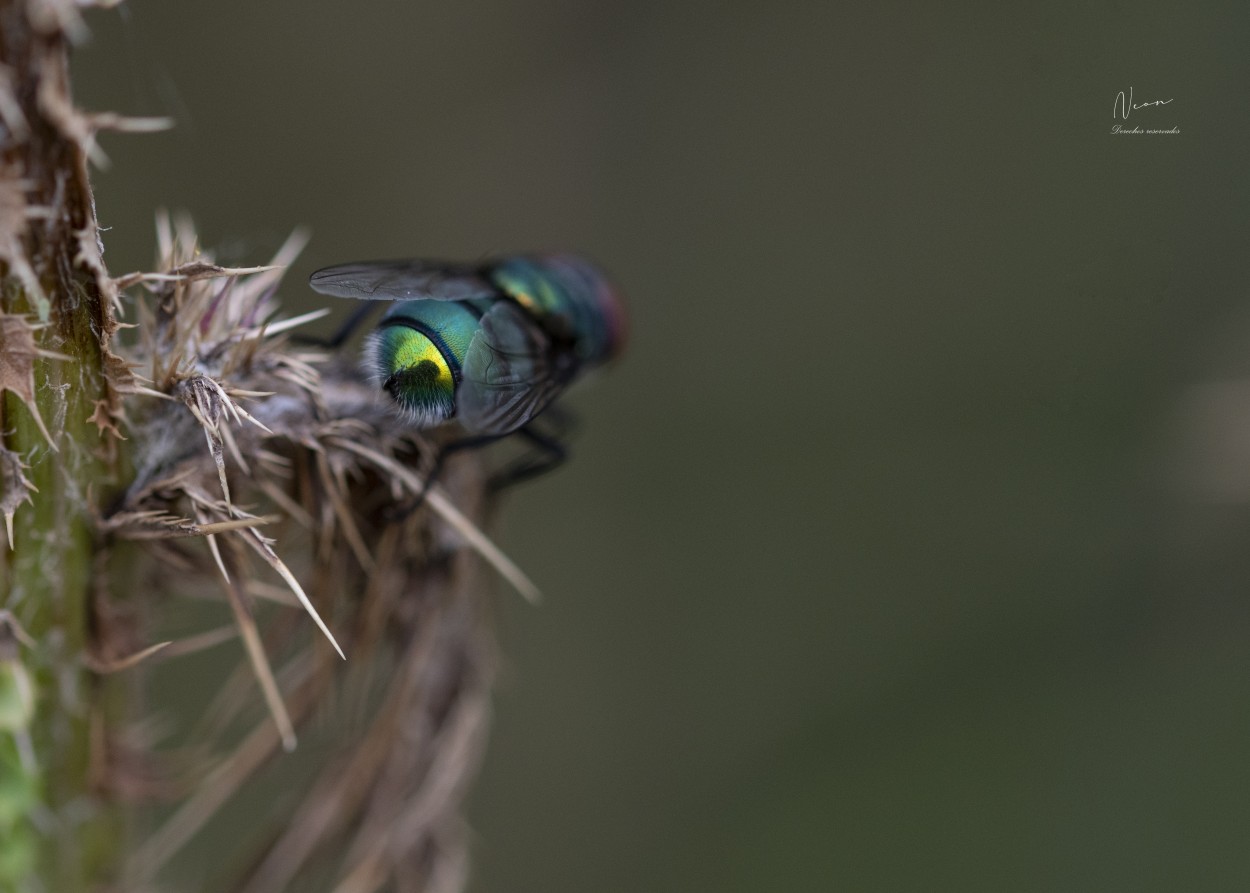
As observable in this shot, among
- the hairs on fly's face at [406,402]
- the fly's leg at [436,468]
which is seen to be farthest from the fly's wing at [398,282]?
the fly's leg at [436,468]

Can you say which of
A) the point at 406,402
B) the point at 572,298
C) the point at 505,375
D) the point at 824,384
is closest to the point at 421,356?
the point at 406,402

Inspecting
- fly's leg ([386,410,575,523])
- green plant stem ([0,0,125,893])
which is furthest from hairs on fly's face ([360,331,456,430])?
green plant stem ([0,0,125,893])

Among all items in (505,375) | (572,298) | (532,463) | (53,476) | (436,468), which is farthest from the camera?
(572,298)

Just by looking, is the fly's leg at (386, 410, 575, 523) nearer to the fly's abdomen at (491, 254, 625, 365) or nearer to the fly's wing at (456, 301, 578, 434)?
the fly's wing at (456, 301, 578, 434)

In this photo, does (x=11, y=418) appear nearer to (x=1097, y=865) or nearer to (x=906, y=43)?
(x=1097, y=865)

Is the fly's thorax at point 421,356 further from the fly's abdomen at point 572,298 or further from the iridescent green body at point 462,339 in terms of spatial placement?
the fly's abdomen at point 572,298

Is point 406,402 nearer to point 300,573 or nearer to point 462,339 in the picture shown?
point 462,339

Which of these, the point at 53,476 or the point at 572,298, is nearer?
the point at 53,476
